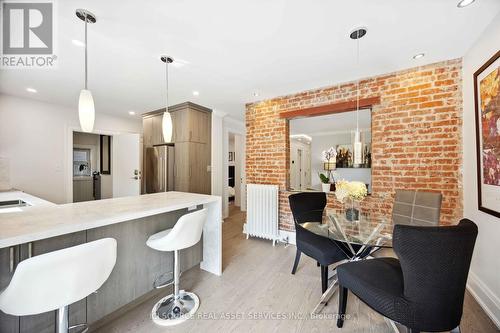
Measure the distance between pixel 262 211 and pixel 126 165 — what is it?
3166 millimetres

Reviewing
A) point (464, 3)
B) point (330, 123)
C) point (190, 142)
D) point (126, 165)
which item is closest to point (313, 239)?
point (330, 123)

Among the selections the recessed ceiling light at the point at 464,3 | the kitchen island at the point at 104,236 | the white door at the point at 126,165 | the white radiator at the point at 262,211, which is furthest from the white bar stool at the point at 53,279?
the white door at the point at 126,165

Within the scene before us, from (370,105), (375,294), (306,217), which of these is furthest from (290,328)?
(370,105)

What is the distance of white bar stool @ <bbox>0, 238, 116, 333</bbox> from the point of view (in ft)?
2.65

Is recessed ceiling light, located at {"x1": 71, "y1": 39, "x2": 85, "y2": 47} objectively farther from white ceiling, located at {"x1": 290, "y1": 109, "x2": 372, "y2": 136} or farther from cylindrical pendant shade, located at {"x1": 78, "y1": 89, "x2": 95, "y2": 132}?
white ceiling, located at {"x1": 290, "y1": 109, "x2": 372, "y2": 136}

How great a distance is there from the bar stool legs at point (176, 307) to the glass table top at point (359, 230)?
1259 millimetres

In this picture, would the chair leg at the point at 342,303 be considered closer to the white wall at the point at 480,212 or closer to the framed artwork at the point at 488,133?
the white wall at the point at 480,212

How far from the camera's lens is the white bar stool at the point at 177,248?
149cm

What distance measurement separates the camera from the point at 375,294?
3.84ft

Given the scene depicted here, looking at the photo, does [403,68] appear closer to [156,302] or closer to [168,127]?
[168,127]

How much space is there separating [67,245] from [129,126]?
4.26 m

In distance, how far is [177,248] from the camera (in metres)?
1.54

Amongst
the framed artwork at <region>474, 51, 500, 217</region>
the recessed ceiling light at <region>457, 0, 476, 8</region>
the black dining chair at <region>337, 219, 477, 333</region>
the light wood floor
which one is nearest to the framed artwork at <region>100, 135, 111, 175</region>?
the light wood floor

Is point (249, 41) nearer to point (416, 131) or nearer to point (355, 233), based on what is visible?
point (355, 233)
